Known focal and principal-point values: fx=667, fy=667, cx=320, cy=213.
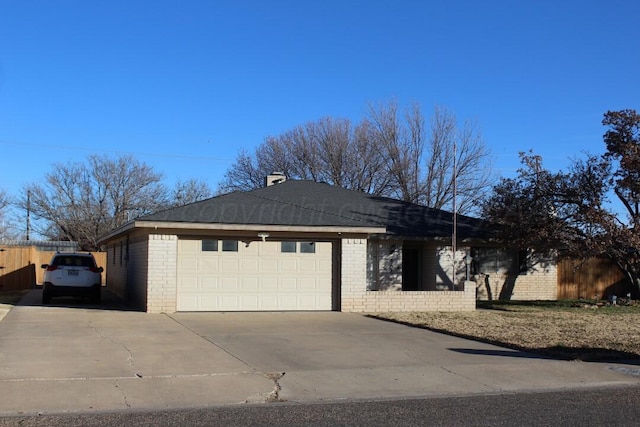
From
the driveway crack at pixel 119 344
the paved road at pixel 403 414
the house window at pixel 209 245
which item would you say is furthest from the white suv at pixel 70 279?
the paved road at pixel 403 414

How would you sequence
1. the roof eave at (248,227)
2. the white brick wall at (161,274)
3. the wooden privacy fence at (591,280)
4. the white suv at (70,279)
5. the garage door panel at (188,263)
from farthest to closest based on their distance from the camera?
the wooden privacy fence at (591,280) < the white suv at (70,279) < the garage door panel at (188,263) < the white brick wall at (161,274) < the roof eave at (248,227)

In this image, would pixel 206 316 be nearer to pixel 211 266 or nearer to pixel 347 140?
pixel 211 266

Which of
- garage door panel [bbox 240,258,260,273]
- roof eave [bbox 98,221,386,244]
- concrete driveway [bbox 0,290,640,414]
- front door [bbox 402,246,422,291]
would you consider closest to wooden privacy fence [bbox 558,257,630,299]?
front door [bbox 402,246,422,291]

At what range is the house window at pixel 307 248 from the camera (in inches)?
744

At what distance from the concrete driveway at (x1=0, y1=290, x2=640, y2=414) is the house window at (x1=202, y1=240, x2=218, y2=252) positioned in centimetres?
333

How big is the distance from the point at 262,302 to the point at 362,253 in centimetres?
313

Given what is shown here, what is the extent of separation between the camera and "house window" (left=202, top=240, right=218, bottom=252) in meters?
18.1

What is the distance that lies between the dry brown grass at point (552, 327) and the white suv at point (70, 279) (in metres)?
8.90

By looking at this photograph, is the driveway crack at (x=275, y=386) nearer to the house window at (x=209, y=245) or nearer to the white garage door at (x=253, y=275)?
the white garage door at (x=253, y=275)

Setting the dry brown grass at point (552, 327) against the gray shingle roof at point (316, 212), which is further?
the gray shingle roof at point (316, 212)

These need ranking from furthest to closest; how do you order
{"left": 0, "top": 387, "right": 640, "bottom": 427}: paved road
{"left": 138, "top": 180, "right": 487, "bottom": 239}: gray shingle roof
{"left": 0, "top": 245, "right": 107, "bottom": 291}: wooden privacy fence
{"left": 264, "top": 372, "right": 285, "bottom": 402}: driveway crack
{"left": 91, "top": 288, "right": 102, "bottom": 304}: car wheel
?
{"left": 0, "top": 245, "right": 107, "bottom": 291}: wooden privacy fence, {"left": 91, "top": 288, "right": 102, "bottom": 304}: car wheel, {"left": 138, "top": 180, "right": 487, "bottom": 239}: gray shingle roof, {"left": 264, "top": 372, "right": 285, "bottom": 402}: driveway crack, {"left": 0, "top": 387, "right": 640, "bottom": 427}: paved road

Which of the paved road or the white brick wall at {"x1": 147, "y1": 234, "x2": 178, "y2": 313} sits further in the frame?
the white brick wall at {"x1": 147, "y1": 234, "x2": 178, "y2": 313}

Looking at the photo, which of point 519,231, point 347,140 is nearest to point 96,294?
point 519,231

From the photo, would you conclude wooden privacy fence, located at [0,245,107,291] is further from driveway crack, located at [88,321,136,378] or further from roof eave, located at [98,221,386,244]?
driveway crack, located at [88,321,136,378]
